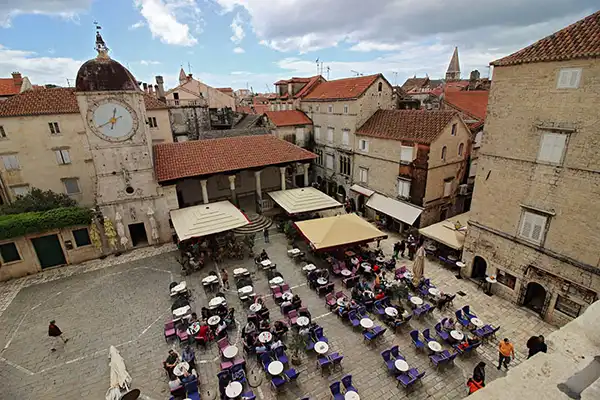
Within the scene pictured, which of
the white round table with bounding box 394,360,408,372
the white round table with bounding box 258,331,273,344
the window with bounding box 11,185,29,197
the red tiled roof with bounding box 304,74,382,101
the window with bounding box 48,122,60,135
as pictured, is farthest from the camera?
the red tiled roof with bounding box 304,74,382,101

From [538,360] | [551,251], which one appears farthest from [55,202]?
[551,251]

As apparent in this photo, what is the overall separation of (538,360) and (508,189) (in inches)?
578

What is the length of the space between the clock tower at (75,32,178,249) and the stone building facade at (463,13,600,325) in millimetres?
20555

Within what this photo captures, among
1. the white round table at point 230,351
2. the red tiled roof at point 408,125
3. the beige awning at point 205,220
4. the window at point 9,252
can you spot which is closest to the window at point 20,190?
the window at point 9,252

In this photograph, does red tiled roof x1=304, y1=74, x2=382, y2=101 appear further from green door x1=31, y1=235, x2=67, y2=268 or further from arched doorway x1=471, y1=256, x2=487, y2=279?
green door x1=31, y1=235, x2=67, y2=268

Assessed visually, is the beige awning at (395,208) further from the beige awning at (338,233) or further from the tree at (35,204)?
the tree at (35,204)

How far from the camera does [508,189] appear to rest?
1488 centimetres

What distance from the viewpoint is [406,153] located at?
891 inches

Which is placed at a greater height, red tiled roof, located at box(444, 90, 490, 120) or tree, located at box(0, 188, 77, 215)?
red tiled roof, located at box(444, 90, 490, 120)

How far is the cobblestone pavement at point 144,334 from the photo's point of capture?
11508 mm

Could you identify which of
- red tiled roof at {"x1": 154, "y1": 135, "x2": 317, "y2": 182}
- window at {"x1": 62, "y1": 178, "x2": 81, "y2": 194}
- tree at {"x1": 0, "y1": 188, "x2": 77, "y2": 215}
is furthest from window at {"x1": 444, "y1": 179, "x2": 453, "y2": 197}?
window at {"x1": 62, "y1": 178, "x2": 81, "y2": 194}

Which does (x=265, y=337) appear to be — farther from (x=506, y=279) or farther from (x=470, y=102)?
(x=470, y=102)

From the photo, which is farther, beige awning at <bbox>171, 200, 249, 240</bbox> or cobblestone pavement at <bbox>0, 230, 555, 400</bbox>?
beige awning at <bbox>171, 200, 249, 240</bbox>

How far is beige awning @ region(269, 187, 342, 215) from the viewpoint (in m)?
22.7
